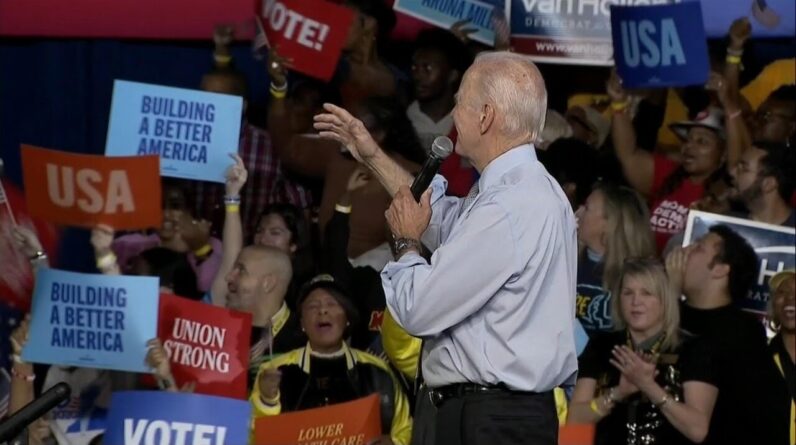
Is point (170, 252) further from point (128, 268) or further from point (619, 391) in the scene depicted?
point (619, 391)

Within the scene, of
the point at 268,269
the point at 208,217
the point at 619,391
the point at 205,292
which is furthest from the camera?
the point at 208,217

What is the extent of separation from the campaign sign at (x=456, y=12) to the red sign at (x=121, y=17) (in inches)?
31.5

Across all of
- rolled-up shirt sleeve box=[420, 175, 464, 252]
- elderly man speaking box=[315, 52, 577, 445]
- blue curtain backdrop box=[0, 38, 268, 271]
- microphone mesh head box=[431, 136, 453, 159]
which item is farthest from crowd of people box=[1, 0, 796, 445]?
microphone mesh head box=[431, 136, 453, 159]

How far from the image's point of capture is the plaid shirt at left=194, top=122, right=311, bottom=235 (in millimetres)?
8227

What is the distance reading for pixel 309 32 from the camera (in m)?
7.96

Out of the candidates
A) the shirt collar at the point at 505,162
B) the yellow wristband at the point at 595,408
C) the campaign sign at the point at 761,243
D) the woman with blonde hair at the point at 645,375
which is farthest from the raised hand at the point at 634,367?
the shirt collar at the point at 505,162

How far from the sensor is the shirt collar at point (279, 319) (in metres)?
7.16

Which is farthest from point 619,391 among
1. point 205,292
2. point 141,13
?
point 141,13

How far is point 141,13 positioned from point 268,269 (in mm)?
1978

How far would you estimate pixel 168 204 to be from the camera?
798 cm

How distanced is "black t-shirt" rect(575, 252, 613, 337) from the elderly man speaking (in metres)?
2.51

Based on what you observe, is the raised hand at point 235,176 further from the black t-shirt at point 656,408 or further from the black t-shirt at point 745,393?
the black t-shirt at point 745,393

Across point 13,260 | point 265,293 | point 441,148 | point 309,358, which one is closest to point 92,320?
point 13,260

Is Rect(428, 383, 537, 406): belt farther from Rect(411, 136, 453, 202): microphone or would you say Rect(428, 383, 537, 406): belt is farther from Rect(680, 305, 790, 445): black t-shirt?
Rect(680, 305, 790, 445): black t-shirt
